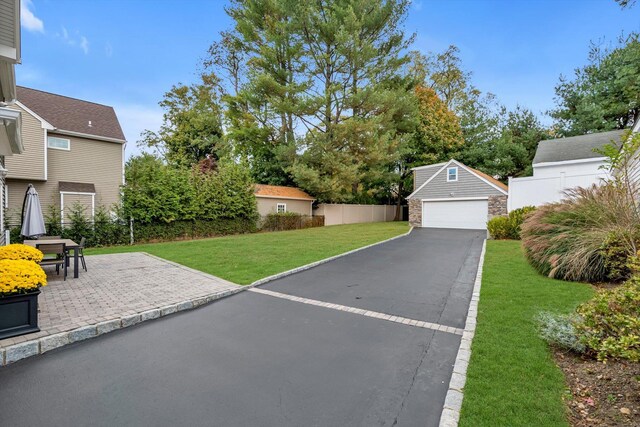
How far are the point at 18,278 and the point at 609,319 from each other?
263 inches

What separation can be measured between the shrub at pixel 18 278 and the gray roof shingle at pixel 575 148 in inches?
853

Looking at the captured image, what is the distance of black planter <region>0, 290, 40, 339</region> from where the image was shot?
362 centimetres

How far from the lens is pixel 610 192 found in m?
6.65

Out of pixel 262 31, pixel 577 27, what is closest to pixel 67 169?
pixel 262 31

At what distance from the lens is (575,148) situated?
17312 mm

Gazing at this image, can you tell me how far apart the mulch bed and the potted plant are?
5785 mm

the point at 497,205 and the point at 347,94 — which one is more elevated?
the point at 347,94

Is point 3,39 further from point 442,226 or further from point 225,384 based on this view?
point 442,226

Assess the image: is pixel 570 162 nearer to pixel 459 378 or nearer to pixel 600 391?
pixel 600 391

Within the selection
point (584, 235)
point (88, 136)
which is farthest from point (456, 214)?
point (88, 136)

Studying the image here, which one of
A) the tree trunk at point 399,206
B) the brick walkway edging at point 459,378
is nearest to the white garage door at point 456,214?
the tree trunk at point 399,206

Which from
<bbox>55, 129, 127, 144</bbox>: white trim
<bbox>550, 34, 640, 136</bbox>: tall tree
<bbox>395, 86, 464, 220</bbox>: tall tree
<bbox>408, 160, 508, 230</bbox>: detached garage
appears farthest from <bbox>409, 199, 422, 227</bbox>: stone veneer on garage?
<bbox>55, 129, 127, 144</bbox>: white trim

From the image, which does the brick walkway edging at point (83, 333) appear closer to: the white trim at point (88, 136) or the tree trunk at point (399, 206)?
the white trim at point (88, 136)

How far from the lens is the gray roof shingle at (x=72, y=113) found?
15.1 metres
